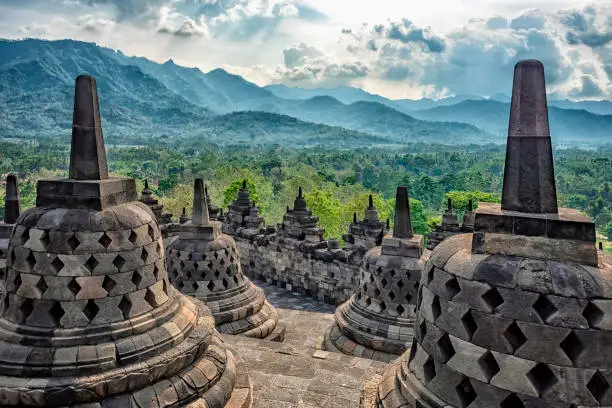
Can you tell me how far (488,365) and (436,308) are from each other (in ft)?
1.76

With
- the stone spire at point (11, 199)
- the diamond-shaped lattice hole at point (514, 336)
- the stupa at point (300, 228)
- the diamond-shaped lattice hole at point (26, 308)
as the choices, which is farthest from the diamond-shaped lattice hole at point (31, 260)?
the stupa at point (300, 228)

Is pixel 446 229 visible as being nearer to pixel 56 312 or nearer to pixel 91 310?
pixel 91 310

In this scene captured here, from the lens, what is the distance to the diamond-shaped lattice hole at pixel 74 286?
434cm

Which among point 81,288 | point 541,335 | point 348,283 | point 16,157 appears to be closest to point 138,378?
point 81,288

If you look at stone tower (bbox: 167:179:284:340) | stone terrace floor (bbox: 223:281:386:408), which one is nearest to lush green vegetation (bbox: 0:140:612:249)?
stone tower (bbox: 167:179:284:340)

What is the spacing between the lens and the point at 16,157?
9306 cm

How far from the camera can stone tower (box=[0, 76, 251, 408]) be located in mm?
4125

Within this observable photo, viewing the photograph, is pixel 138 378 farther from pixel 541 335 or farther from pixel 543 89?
pixel 543 89

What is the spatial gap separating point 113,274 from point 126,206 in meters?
0.74

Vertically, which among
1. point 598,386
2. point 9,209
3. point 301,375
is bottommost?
point 301,375

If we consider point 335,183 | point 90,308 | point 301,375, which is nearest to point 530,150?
point 90,308

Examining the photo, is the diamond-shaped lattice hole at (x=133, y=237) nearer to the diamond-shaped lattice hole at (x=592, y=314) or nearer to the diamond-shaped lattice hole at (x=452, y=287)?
the diamond-shaped lattice hole at (x=452, y=287)

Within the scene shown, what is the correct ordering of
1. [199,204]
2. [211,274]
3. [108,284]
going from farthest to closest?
[211,274]
[199,204]
[108,284]

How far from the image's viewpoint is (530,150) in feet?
11.3
